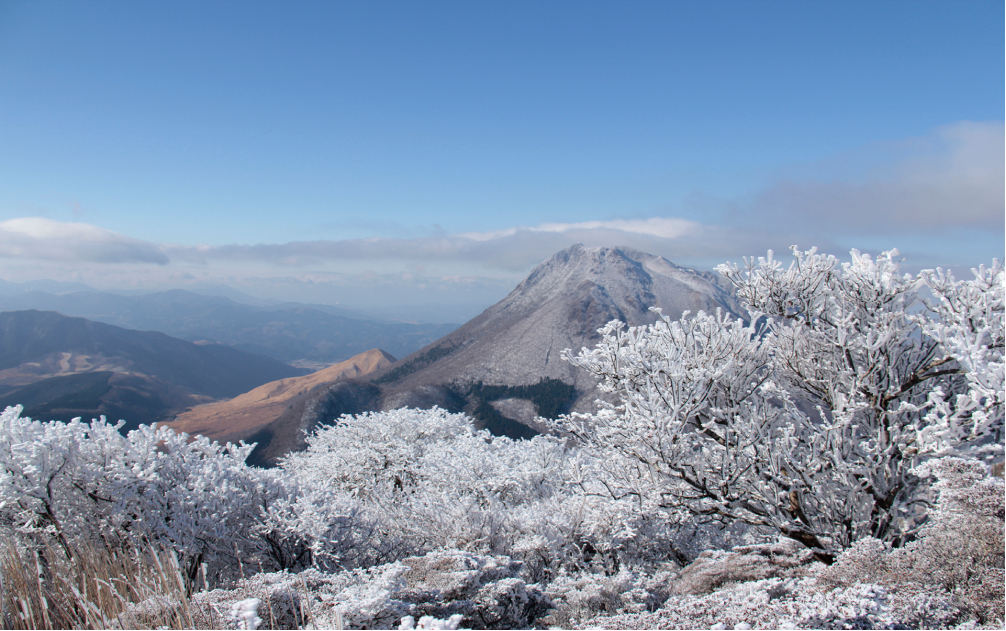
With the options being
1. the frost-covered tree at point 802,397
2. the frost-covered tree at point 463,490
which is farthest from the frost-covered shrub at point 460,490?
the frost-covered tree at point 802,397

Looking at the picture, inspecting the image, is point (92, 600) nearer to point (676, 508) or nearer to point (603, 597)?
point (603, 597)

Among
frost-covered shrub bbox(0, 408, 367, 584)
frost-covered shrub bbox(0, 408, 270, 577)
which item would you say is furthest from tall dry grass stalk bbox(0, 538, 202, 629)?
frost-covered shrub bbox(0, 408, 270, 577)

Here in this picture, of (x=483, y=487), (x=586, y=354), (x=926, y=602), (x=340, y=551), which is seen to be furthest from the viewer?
(x=483, y=487)

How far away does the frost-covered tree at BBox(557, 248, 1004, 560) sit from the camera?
821cm

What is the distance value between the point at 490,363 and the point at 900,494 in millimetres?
161614

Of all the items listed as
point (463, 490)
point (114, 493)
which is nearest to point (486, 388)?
point (463, 490)

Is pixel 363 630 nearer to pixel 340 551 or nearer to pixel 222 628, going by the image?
pixel 222 628

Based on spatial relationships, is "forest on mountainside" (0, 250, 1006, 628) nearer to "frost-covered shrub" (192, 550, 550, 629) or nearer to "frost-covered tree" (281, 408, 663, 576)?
"frost-covered shrub" (192, 550, 550, 629)

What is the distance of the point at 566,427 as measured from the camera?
11.3m

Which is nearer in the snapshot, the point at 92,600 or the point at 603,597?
the point at 92,600

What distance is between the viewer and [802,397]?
983 cm

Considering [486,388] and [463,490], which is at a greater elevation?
[463,490]

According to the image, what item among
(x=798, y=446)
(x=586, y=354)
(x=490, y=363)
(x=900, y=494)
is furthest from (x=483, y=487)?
(x=490, y=363)

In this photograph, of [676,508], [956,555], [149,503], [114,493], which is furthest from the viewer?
[149,503]
